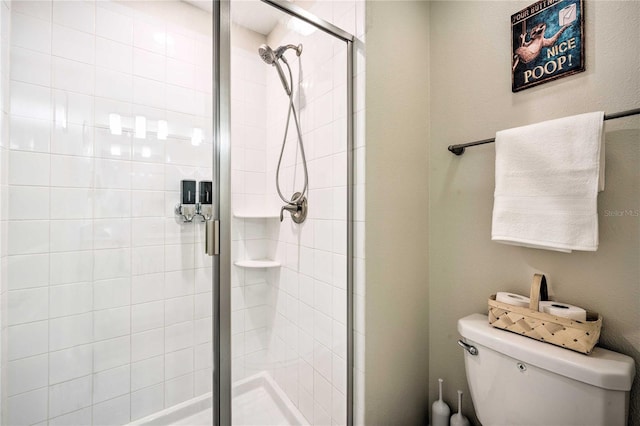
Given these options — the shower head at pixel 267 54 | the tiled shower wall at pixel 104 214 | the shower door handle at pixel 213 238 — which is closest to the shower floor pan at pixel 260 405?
the tiled shower wall at pixel 104 214

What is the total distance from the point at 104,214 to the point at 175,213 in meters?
0.26

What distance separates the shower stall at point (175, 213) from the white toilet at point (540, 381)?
47 centimetres

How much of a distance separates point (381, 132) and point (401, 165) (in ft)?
0.57

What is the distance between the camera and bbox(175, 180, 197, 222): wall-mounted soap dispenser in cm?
114

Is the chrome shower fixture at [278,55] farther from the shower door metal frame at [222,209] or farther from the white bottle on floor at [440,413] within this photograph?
the white bottle on floor at [440,413]

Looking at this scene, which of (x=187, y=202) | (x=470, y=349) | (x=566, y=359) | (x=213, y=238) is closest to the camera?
(x=566, y=359)

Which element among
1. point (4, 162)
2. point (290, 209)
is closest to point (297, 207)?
point (290, 209)

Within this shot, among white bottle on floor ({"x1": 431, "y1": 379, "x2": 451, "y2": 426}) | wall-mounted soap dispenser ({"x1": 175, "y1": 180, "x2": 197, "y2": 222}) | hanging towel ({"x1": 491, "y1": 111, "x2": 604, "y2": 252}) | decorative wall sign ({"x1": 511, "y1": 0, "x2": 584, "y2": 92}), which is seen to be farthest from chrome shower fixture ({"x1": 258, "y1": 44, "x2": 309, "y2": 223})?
white bottle on floor ({"x1": 431, "y1": 379, "x2": 451, "y2": 426})

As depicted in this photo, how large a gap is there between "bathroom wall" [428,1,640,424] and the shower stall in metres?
0.45

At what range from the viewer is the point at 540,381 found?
0.77m

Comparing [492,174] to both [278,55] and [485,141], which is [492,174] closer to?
[485,141]

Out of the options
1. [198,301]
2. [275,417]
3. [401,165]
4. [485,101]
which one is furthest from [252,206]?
[485,101]

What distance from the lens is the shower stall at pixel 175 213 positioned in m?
0.89

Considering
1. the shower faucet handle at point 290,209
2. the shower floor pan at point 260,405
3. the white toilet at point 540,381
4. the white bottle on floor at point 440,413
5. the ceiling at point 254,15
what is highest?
the ceiling at point 254,15
